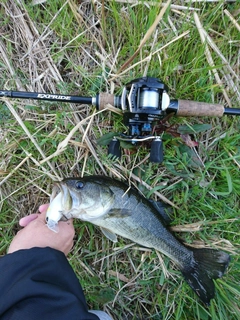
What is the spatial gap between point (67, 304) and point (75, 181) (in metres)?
0.74

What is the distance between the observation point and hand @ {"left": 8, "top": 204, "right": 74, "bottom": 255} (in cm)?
203

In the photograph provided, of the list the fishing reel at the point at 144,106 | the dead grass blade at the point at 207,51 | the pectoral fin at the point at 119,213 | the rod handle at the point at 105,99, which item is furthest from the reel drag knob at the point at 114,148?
the dead grass blade at the point at 207,51

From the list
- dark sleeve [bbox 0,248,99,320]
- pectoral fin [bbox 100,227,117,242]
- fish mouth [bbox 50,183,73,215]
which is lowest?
pectoral fin [bbox 100,227,117,242]

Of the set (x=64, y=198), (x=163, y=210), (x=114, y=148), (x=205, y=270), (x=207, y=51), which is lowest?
(x=205, y=270)

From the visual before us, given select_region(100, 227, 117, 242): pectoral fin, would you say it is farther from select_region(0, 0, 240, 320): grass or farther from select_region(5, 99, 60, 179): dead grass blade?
select_region(5, 99, 60, 179): dead grass blade

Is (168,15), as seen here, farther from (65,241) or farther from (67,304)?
(67,304)

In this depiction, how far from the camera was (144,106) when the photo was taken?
194 cm

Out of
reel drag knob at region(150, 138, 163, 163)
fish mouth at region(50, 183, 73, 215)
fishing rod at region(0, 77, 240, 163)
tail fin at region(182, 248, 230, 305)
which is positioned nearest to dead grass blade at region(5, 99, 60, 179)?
fishing rod at region(0, 77, 240, 163)

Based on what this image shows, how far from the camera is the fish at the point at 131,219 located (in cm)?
201

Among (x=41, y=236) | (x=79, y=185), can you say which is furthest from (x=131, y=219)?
(x=41, y=236)

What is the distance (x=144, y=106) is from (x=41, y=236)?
1.08m

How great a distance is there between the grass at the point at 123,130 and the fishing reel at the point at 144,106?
0.29 m

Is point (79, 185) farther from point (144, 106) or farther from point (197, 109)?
point (197, 109)

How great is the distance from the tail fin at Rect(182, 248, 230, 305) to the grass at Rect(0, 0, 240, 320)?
8cm
